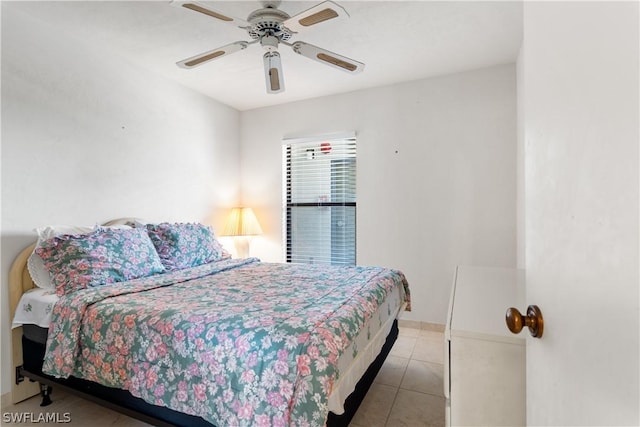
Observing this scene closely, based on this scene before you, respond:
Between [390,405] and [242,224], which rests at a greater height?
[242,224]

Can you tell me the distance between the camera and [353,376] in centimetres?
146

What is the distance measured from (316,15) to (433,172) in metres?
2.03

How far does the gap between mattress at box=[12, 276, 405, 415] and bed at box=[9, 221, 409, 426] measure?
0.01 meters

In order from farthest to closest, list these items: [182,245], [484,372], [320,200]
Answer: [320,200] < [182,245] < [484,372]

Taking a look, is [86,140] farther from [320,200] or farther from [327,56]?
[320,200]

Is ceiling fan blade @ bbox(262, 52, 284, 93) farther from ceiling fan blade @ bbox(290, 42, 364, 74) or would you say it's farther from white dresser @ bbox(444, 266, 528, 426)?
white dresser @ bbox(444, 266, 528, 426)

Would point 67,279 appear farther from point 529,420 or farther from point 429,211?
point 429,211

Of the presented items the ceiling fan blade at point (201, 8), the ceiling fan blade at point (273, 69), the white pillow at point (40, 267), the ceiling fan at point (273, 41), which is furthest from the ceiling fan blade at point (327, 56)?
the white pillow at point (40, 267)

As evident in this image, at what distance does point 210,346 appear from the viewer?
128 centimetres

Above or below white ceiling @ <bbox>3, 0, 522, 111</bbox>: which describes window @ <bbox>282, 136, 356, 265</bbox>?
below

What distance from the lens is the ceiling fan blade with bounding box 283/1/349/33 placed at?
144cm

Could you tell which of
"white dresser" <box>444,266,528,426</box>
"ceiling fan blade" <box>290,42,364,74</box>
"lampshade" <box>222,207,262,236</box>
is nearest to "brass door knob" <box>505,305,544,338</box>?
"white dresser" <box>444,266,528,426</box>

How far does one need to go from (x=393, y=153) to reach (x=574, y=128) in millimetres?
2846

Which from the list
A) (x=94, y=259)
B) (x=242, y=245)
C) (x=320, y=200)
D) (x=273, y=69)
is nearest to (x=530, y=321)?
(x=273, y=69)
